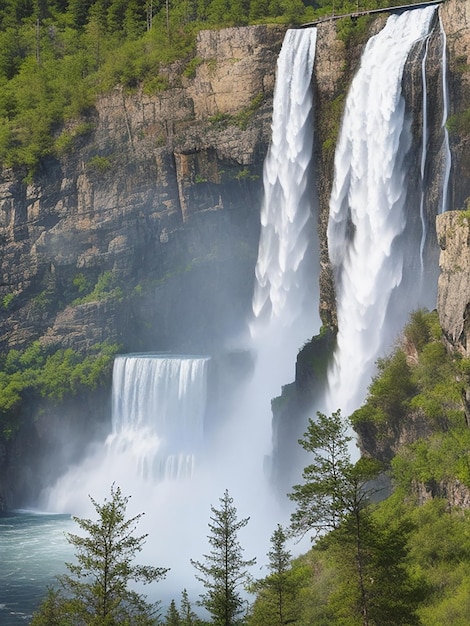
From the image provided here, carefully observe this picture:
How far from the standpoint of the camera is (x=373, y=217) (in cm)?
4462

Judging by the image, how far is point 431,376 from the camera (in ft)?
98.1

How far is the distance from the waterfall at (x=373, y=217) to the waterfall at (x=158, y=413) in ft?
35.5

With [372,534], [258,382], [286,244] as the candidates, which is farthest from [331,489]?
[286,244]

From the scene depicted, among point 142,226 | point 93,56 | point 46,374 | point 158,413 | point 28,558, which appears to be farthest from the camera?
point 93,56

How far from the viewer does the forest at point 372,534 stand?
21234mm

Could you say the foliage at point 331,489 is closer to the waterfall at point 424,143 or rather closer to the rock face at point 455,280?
the rock face at point 455,280

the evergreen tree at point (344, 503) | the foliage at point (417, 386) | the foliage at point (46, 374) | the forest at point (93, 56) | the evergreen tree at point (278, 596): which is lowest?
the evergreen tree at point (278, 596)

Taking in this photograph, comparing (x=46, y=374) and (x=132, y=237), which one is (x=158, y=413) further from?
(x=132, y=237)

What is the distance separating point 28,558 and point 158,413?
43.8 feet

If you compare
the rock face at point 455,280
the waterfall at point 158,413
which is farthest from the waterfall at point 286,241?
the rock face at point 455,280

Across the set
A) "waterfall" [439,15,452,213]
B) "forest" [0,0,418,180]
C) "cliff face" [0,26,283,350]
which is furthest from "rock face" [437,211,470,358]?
"cliff face" [0,26,283,350]


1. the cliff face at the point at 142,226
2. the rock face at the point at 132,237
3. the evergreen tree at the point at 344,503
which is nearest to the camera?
the evergreen tree at the point at 344,503

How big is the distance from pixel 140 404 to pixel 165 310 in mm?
8151

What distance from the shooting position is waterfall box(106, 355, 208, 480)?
51688 mm
